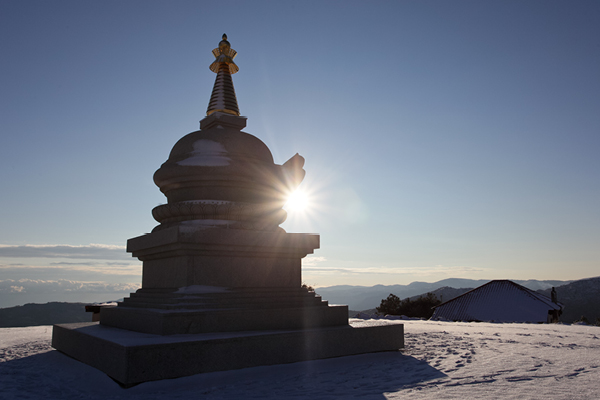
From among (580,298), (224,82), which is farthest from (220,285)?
(580,298)

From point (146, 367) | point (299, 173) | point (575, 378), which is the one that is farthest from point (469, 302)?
point (146, 367)

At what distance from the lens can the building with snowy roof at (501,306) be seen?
29906 millimetres

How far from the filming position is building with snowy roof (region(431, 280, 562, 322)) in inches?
1177

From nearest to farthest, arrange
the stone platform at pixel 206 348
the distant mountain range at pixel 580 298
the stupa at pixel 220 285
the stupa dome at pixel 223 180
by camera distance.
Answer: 1. the stone platform at pixel 206 348
2. the stupa at pixel 220 285
3. the stupa dome at pixel 223 180
4. the distant mountain range at pixel 580 298

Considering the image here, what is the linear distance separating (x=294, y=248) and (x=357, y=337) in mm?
2250

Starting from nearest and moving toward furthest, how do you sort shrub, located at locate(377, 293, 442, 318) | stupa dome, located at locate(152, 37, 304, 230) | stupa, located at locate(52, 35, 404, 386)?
stupa, located at locate(52, 35, 404, 386) → stupa dome, located at locate(152, 37, 304, 230) → shrub, located at locate(377, 293, 442, 318)

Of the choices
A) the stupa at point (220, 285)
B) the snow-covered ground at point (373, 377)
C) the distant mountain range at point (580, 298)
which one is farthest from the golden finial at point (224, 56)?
the distant mountain range at point (580, 298)

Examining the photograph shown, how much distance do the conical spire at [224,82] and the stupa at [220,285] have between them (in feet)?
0.11

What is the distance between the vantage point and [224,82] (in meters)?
11.1

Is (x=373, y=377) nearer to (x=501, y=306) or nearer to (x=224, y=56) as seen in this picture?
(x=224, y=56)

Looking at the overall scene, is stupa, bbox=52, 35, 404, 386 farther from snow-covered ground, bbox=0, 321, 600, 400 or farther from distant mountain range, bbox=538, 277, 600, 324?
distant mountain range, bbox=538, 277, 600, 324

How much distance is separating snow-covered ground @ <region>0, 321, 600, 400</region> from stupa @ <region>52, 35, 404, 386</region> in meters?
Result: 0.27

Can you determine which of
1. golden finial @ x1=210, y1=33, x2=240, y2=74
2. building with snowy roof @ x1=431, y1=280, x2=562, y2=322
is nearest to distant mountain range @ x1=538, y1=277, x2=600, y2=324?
building with snowy roof @ x1=431, y1=280, x2=562, y2=322

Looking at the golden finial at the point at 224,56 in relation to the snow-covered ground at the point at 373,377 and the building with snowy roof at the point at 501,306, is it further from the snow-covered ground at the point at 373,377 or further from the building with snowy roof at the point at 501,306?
the building with snowy roof at the point at 501,306
